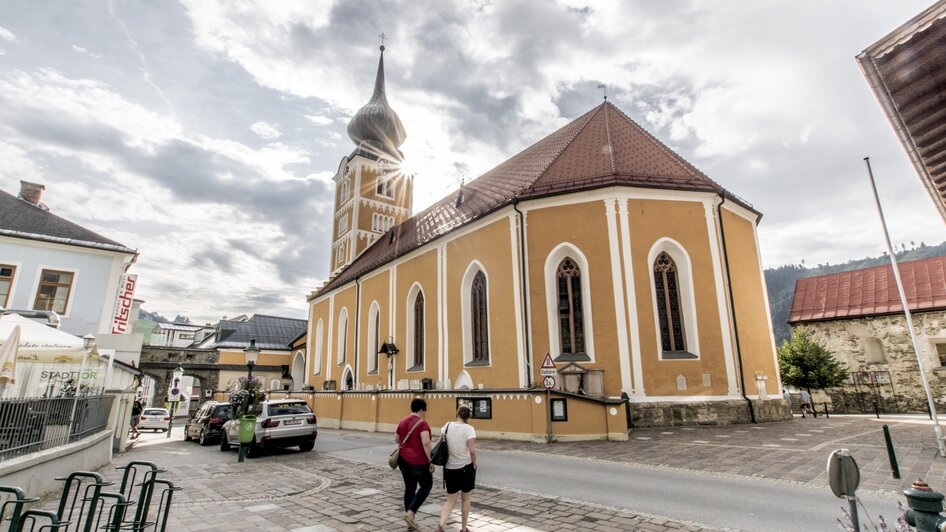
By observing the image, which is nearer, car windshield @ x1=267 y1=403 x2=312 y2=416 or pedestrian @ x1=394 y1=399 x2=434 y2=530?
pedestrian @ x1=394 y1=399 x2=434 y2=530

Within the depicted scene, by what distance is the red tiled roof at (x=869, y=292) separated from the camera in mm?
24397

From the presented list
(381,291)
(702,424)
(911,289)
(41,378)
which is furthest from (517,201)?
(911,289)

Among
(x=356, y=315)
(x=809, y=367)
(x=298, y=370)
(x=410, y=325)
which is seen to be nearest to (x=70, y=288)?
(x=356, y=315)

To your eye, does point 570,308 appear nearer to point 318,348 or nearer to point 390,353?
point 390,353

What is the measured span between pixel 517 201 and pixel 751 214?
10617mm

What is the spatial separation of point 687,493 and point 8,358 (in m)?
10.5

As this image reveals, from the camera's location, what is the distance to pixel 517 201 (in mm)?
17688

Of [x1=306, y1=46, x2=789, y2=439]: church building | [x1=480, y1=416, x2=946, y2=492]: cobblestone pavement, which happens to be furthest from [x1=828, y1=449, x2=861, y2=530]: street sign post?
[x1=306, y1=46, x2=789, y2=439]: church building

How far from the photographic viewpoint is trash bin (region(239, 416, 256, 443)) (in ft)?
39.5

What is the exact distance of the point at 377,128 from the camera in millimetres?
40469

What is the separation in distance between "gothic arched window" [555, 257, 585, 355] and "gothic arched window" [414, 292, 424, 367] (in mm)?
8438

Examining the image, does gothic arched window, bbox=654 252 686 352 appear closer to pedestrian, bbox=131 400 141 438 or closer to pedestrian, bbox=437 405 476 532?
pedestrian, bbox=437 405 476 532

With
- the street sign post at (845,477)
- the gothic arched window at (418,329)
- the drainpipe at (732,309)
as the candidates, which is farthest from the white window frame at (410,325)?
the street sign post at (845,477)

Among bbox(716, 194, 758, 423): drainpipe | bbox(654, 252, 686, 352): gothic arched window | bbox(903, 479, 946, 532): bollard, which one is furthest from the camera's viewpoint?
bbox(654, 252, 686, 352): gothic arched window
